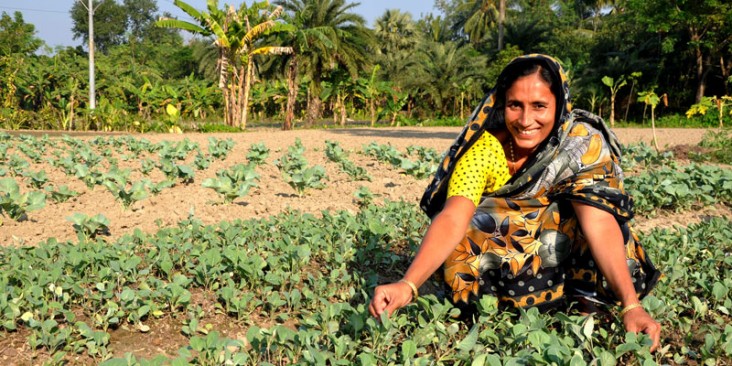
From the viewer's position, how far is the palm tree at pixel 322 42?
27.4 metres

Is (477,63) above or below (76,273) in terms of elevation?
above

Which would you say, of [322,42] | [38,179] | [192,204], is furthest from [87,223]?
[322,42]

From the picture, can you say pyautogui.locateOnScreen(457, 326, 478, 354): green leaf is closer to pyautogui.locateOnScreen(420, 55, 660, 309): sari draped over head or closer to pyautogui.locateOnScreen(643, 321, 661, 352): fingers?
pyautogui.locateOnScreen(420, 55, 660, 309): sari draped over head

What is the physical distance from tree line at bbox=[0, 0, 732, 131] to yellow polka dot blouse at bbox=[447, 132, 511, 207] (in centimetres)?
971

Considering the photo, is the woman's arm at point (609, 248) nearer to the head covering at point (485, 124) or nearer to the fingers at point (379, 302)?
the head covering at point (485, 124)

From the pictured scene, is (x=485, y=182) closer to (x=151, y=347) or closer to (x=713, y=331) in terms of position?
(x=713, y=331)

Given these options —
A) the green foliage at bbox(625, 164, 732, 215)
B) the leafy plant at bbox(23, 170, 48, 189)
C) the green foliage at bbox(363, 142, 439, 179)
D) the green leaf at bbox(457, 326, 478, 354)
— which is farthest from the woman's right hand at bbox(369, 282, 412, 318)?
the leafy plant at bbox(23, 170, 48, 189)

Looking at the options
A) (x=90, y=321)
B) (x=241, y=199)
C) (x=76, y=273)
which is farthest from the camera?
(x=241, y=199)

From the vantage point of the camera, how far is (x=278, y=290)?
3.25m

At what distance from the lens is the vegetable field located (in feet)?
7.43

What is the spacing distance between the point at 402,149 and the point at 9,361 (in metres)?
8.66

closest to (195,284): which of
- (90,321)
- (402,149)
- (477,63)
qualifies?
(90,321)

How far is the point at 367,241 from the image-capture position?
154 inches

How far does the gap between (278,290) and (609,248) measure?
1676 mm
